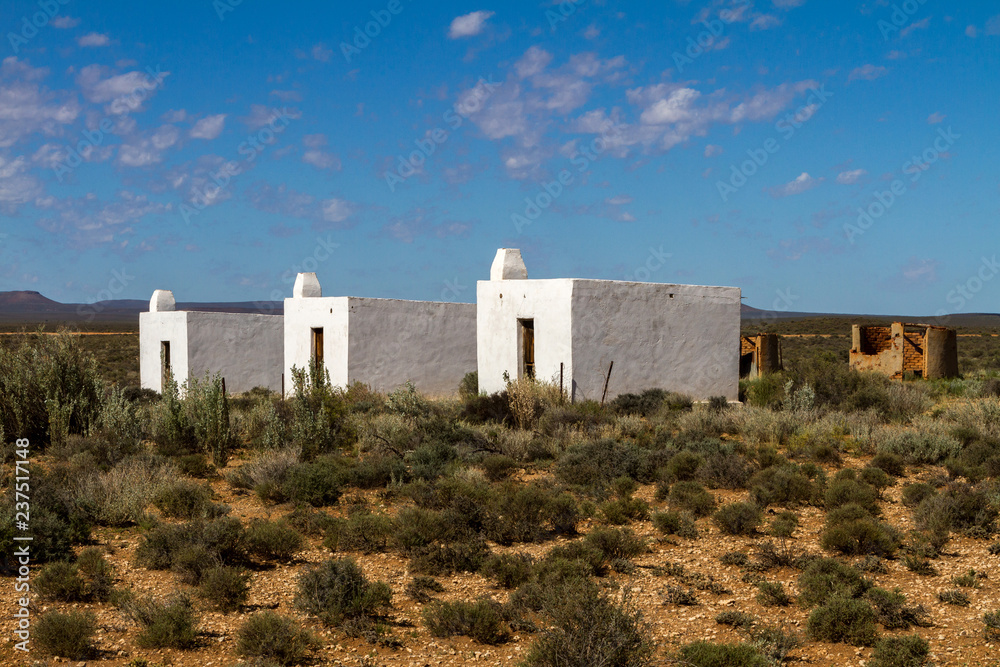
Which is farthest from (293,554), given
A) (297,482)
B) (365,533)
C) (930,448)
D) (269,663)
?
(930,448)

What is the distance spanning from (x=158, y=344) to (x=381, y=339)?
7.29 meters

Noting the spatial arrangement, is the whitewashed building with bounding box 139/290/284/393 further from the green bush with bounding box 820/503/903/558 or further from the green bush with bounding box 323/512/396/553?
the green bush with bounding box 820/503/903/558

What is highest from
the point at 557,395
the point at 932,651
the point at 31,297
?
the point at 31,297

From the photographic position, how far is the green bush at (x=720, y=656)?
180 inches

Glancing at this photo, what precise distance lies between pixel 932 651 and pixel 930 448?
6.12 m

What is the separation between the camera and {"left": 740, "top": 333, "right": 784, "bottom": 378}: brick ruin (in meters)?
17.5

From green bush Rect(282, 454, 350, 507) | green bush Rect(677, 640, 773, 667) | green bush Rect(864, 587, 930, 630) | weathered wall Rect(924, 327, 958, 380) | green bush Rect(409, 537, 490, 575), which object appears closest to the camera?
green bush Rect(677, 640, 773, 667)

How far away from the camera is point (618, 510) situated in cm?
805

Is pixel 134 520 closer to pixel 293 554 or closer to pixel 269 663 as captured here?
pixel 293 554

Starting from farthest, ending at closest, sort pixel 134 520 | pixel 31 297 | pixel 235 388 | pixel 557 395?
pixel 31 297
pixel 235 388
pixel 557 395
pixel 134 520

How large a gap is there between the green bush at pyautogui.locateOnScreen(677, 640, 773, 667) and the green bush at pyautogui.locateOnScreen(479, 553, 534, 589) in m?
1.73

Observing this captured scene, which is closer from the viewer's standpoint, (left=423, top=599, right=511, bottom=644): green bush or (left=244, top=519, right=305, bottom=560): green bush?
(left=423, top=599, right=511, bottom=644): green bush

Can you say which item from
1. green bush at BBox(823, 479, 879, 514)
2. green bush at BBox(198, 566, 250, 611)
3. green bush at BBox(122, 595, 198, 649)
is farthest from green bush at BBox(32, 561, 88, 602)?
green bush at BBox(823, 479, 879, 514)

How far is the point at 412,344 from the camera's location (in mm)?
17828
